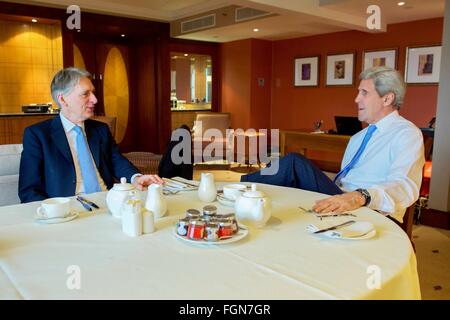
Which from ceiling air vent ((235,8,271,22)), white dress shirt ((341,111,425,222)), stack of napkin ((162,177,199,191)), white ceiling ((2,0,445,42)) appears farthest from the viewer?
ceiling air vent ((235,8,271,22))

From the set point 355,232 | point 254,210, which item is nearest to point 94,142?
point 254,210

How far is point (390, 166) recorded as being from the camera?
174cm

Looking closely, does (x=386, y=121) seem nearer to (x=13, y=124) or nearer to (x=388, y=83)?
(x=388, y=83)

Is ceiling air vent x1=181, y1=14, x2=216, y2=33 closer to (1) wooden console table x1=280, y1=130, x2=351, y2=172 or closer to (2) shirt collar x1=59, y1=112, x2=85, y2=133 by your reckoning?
(1) wooden console table x1=280, y1=130, x2=351, y2=172

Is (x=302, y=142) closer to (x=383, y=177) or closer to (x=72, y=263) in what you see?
(x=383, y=177)

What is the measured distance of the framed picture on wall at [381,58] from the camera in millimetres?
5488

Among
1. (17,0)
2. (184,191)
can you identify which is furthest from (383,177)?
(17,0)

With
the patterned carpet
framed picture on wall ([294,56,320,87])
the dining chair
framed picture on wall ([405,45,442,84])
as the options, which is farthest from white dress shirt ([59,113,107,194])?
framed picture on wall ([294,56,320,87])

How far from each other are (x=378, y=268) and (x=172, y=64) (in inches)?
262

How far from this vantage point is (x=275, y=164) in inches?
70.9

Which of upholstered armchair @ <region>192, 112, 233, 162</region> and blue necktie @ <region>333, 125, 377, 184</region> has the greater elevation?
blue necktie @ <region>333, 125, 377, 184</region>

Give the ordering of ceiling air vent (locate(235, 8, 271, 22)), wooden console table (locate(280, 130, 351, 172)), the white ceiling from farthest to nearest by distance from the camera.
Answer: ceiling air vent (locate(235, 8, 271, 22)) → the white ceiling → wooden console table (locate(280, 130, 351, 172))

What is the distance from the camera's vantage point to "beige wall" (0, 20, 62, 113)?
19.5ft

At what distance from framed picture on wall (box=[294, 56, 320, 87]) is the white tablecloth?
222 inches
